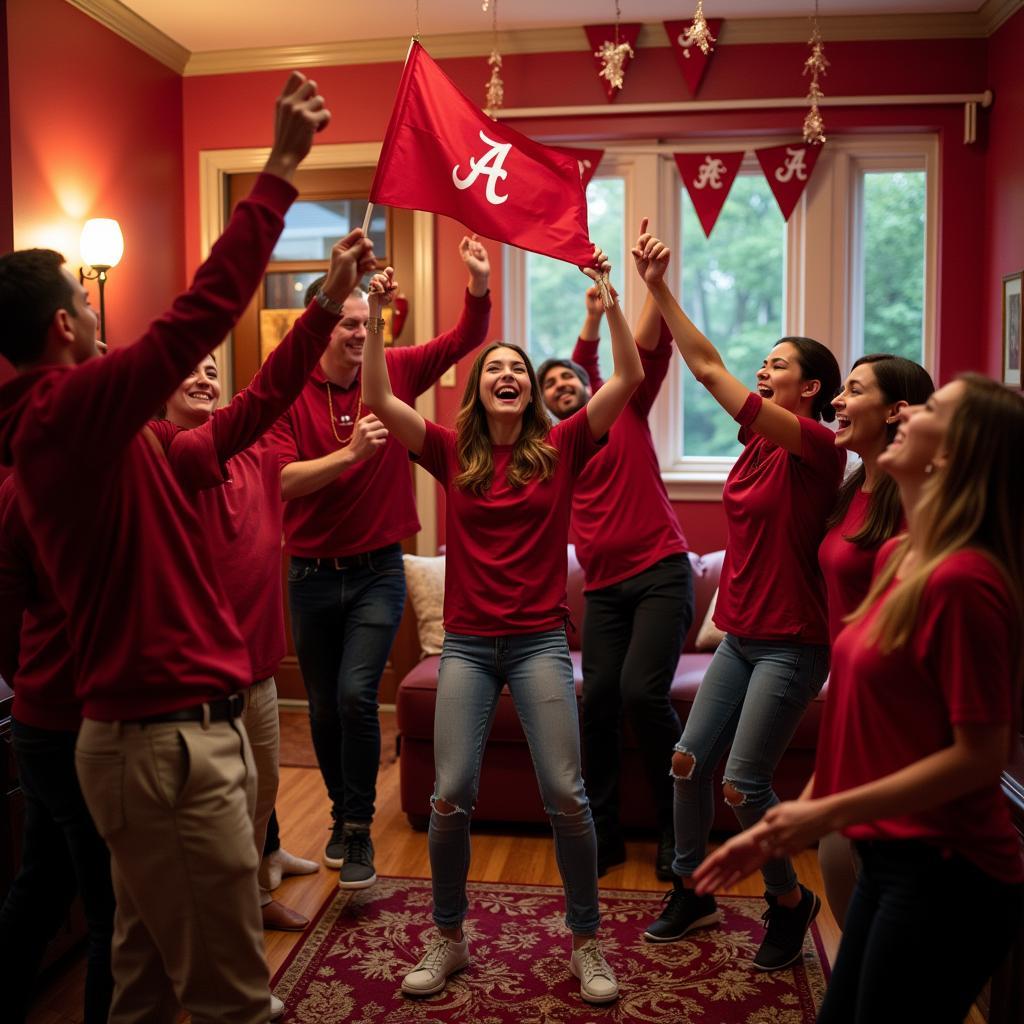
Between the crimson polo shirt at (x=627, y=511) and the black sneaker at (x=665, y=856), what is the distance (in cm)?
79

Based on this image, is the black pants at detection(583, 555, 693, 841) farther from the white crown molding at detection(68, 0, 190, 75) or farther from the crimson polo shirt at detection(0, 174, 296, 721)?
the white crown molding at detection(68, 0, 190, 75)

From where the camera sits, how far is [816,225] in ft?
14.9

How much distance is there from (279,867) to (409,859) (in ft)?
1.39

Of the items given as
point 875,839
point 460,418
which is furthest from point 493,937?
point 875,839

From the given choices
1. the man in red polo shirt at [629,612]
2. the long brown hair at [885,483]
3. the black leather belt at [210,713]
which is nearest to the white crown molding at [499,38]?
the man in red polo shirt at [629,612]

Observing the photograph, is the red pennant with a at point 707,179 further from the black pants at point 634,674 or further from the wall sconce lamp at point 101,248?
the wall sconce lamp at point 101,248

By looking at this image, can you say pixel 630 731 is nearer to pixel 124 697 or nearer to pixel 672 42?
pixel 124 697

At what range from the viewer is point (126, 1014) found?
66.5 inches

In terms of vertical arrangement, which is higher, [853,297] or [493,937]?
[853,297]

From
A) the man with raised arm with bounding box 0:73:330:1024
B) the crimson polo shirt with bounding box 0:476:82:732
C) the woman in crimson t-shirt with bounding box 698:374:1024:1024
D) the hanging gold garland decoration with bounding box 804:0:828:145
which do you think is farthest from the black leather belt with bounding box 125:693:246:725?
the hanging gold garland decoration with bounding box 804:0:828:145

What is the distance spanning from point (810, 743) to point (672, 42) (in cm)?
288

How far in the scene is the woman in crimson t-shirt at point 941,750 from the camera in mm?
1373

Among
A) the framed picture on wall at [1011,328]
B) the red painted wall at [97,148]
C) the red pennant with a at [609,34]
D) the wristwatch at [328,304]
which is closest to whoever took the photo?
the wristwatch at [328,304]

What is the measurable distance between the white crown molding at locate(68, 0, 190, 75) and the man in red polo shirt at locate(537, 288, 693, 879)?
7.84ft
